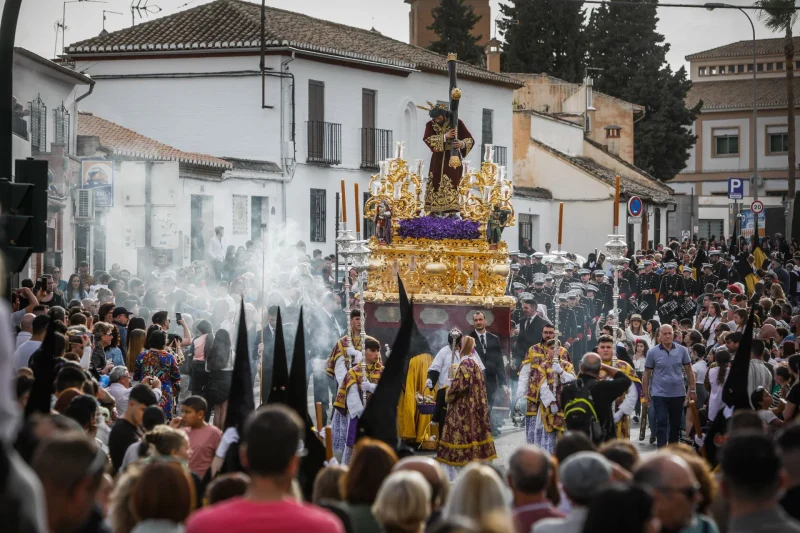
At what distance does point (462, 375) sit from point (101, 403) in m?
4.00

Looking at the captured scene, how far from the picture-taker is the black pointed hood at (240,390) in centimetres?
864

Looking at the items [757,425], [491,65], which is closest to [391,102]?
[491,65]

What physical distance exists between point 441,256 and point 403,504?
12865 millimetres

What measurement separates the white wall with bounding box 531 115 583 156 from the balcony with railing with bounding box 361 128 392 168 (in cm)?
963

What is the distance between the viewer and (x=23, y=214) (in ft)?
34.2

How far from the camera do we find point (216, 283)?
76.4 ft

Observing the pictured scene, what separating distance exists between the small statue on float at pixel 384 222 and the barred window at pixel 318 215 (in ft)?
54.0

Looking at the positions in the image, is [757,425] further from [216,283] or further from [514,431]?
[216,283]

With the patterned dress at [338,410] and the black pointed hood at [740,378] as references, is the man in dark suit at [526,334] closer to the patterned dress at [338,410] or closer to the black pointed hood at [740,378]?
the patterned dress at [338,410]

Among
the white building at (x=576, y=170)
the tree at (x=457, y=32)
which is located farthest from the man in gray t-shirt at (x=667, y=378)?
the tree at (x=457, y=32)

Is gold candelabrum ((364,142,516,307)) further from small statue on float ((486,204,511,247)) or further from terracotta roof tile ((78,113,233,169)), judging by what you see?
terracotta roof tile ((78,113,233,169))

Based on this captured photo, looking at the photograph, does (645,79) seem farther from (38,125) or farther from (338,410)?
(338,410)

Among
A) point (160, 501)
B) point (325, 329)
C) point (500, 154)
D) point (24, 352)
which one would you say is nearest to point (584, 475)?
point (160, 501)

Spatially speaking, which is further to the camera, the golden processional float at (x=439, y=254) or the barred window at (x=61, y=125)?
the barred window at (x=61, y=125)
